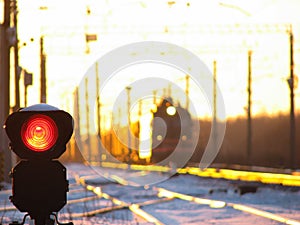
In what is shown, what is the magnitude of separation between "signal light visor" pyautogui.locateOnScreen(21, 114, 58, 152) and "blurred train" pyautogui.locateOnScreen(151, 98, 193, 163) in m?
35.6

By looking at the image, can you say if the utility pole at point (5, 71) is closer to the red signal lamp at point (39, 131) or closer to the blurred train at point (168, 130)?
the blurred train at point (168, 130)

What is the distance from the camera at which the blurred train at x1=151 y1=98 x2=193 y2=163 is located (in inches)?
1578

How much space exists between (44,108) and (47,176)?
0.35 m

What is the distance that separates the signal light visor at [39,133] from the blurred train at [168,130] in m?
35.6

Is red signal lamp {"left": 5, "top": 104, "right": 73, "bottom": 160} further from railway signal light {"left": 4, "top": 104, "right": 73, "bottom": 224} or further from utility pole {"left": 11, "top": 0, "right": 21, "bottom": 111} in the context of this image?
utility pole {"left": 11, "top": 0, "right": 21, "bottom": 111}

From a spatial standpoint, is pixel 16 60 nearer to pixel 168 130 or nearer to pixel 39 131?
pixel 168 130

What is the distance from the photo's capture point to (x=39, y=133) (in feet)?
12.3

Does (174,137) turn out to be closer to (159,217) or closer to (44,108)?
(159,217)

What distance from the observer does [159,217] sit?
1305cm

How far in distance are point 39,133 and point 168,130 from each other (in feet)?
121

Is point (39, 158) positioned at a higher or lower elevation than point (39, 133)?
lower

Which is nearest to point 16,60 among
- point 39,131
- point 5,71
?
point 5,71

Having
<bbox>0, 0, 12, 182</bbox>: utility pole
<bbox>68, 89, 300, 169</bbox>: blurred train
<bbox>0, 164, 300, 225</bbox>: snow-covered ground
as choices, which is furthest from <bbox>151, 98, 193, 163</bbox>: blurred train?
<bbox>0, 164, 300, 225</bbox>: snow-covered ground

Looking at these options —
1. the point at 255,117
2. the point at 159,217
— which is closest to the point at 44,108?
the point at 159,217
